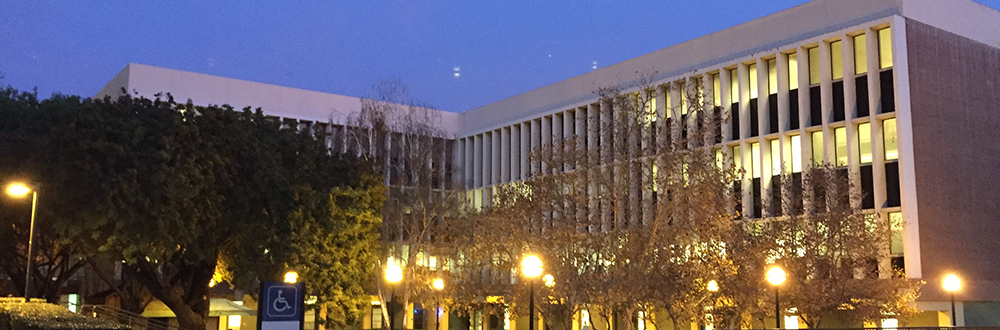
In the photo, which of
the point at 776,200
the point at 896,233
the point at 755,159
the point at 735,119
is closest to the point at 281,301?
the point at 776,200

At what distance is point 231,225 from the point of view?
31.7 m

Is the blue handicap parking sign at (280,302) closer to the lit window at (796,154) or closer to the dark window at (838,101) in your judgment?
the lit window at (796,154)

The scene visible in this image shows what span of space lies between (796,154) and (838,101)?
2691 mm

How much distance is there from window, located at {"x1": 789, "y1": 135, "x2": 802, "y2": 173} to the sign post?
84.5 ft

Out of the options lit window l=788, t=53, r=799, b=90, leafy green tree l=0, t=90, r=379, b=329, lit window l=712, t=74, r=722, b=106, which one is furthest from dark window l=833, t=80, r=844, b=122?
leafy green tree l=0, t=90, r=379, b=329

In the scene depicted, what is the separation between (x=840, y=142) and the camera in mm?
35875

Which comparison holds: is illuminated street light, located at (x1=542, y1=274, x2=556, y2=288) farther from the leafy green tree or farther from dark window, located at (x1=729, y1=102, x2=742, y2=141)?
dark window, located at (x1=729, y1=102, x2=742, y2=141)

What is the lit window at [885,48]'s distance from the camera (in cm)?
3447

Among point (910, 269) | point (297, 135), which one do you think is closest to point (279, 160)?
point (297, 135)

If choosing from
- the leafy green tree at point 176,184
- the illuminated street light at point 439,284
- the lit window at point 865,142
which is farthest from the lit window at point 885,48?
the leafy green tree at point 176,184

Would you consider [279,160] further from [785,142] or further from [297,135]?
[785,142]

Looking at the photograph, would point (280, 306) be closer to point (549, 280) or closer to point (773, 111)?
point (549, 280)

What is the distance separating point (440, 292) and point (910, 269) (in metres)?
16.9

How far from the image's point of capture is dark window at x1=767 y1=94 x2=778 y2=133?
38.1 m
